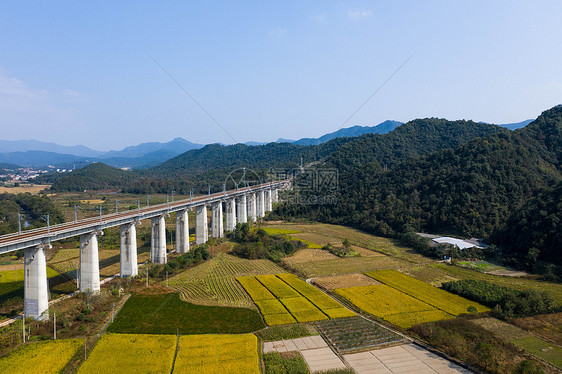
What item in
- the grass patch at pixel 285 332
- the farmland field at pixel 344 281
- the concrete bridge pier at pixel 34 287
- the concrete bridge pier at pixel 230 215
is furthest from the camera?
the concrete bridge pier at pixel 230 215

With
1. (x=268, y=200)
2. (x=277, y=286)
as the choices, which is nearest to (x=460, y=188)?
(x=277, y=286)

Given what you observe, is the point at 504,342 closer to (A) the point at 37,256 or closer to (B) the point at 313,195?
(A) the point at 37,256

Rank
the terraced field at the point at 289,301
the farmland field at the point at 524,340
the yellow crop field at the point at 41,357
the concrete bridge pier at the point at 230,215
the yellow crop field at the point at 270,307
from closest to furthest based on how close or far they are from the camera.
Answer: the yellow crop field at the point at 41,357 < the farmland field at the point at 524,340 < the terraced field at the point at 289,301 < the yellow crop field at the point at 270,307 < the concrete bridge pier at the point at 230,215

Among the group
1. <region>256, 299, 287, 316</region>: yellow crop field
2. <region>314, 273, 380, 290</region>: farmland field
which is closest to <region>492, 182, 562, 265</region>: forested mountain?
<region>314, 273, 380, 290</region>: farmland field

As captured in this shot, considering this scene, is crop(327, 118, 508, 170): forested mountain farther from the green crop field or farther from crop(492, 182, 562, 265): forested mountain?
the green crop field

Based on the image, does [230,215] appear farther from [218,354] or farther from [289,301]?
[218,354]

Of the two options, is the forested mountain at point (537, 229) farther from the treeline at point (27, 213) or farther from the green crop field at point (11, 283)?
the treeline at point (27, 213)

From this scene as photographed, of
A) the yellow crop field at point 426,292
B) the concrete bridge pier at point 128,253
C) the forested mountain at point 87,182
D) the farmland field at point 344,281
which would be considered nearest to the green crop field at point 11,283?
the concrete bridge pier at point 128,253

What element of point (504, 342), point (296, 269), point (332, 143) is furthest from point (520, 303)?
point (332, 143)
